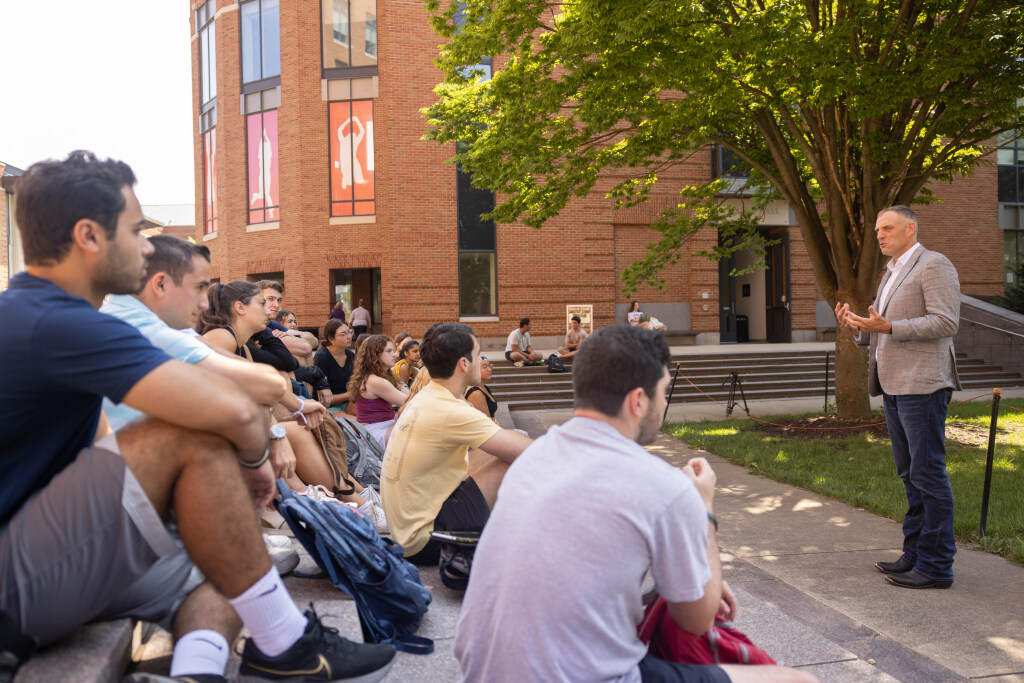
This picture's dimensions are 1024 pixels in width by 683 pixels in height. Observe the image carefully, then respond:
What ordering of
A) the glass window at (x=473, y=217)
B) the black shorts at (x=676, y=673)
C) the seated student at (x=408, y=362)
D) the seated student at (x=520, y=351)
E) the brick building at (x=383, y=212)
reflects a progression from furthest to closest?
the glass window at (x=473, y=217) < the brick building at (x=383, y=212) < the seated student at (x=520, y=351) < the seated student at (x=408, y=362) < the black shorts at (x=676, y=673)

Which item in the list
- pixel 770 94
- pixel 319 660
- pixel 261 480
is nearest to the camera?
pixel 319 660

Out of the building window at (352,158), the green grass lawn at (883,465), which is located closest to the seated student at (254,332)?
the green grass lawn at (883,465)

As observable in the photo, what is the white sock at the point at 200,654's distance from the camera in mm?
2158

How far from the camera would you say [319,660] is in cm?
228

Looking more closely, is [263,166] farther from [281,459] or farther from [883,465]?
[281,459]

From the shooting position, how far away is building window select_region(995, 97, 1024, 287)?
2798 centimetres

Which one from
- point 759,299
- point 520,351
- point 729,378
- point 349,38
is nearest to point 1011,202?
point 759,299

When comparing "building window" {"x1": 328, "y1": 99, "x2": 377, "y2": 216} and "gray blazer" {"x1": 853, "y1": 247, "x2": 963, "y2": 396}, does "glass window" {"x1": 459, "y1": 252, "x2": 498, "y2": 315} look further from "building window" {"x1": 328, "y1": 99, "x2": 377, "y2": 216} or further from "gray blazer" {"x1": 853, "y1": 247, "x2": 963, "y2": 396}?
"gray blazer" {"x1": 853, "y1": 247, "x2": 963, "y2": 396}

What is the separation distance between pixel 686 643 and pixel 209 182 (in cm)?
2902

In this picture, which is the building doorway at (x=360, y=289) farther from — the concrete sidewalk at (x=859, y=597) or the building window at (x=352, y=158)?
the concrete sidewalk at (x=859, y=597)

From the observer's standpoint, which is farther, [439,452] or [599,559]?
[439,452]

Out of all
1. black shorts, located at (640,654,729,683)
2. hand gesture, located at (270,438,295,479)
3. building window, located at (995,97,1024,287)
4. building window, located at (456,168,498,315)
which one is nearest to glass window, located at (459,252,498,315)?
building window, located at (456,168,498,315)

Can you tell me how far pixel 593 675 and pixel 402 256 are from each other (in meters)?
21.2

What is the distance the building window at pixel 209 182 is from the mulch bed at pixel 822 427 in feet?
72.8
